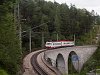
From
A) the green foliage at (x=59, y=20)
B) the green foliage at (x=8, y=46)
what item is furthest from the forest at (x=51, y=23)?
the green foliage at (x=8, y=46)

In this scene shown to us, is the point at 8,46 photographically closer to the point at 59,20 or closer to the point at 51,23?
the point at 51,23

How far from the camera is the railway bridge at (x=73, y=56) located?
65088 mm

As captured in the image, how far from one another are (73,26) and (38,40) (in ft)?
87.1

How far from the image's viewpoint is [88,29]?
110m

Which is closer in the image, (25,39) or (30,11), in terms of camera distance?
(25,39)

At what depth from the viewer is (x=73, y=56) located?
72000mm

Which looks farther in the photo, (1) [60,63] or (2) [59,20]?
(2) [59,20]

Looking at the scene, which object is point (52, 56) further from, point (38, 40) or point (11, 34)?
point (11, 34)

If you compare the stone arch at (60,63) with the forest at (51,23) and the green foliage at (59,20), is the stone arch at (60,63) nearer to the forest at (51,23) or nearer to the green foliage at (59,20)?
the forest at (51,23)

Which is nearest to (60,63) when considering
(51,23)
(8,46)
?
(51,23)

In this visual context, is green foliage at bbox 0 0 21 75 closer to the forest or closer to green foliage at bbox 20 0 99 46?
the forest

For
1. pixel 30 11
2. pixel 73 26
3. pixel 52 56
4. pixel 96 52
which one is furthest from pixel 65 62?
pixel 73 26

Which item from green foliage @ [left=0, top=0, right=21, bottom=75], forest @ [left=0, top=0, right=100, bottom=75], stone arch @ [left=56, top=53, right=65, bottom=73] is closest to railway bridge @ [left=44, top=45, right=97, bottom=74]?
stone arch @ [left=56, top=53, right=65, bottom=73]

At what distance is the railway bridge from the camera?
65088 millimetres
